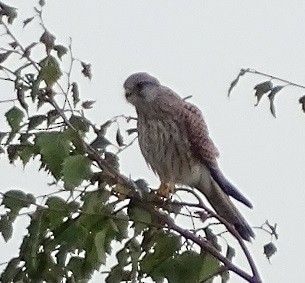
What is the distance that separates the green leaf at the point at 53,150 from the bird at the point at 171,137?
147cm

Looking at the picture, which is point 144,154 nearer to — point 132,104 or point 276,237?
point 132,104

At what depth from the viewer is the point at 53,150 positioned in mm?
1740

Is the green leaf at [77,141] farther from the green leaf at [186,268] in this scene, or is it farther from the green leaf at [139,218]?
the green leaf at [186,268]

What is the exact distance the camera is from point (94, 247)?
5.81 feet

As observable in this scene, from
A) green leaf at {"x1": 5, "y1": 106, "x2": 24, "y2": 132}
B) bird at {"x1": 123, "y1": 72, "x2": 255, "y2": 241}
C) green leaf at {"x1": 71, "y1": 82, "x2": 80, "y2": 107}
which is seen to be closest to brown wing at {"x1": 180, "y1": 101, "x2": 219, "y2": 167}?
bird at {"x1": 123, "y1": 72, "x2": 255, "y2": 241}

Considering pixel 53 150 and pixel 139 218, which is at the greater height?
pixel 53 150

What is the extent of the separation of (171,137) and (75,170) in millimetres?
1609

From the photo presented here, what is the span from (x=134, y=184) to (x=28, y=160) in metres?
0.25

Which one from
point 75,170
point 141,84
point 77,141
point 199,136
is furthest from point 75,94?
point 199,136

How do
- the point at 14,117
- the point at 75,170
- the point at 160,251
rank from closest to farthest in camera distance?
the point at 75,170, the point at 160,251, the point at 14,117

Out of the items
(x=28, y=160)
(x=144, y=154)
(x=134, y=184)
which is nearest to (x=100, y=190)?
(x=134, y=184)

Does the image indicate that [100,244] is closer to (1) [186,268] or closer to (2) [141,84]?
(1) [186,268]

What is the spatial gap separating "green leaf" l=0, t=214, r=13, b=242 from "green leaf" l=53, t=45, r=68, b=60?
0.39 metres

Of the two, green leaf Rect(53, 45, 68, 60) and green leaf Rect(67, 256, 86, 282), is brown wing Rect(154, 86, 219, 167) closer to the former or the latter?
green leaf Rect(53, 45, 68, 60)
